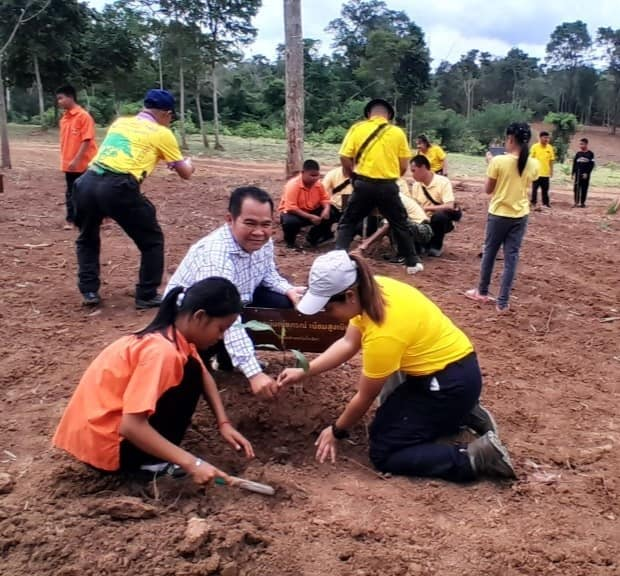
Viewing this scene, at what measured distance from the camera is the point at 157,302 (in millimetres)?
5266

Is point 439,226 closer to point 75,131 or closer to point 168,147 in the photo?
point 168,147

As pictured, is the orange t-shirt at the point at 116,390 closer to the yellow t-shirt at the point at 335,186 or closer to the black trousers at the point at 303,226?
the black trousers at the point at 303,226

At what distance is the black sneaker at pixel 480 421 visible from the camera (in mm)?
3307

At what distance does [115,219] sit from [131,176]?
0.38m

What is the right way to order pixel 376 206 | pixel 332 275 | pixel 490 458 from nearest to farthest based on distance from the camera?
pixel 332 275 < pixel 490 458 < pixel 376 206

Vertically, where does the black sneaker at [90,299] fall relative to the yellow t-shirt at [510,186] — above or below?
below

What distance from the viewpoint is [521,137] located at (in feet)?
17.4

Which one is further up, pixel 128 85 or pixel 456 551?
pixel 128 85

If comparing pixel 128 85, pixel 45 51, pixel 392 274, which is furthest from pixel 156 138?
pixel 128 85

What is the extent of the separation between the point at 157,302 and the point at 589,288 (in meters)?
4.32

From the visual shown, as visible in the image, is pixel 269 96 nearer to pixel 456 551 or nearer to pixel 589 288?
pixel 589 288

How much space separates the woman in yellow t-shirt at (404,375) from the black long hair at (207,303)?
0.40 metres

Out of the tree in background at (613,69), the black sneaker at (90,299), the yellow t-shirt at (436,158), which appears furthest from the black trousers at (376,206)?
the tree in background at (613,69)

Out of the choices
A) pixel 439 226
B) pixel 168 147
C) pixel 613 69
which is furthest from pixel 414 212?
pixel 613 69
